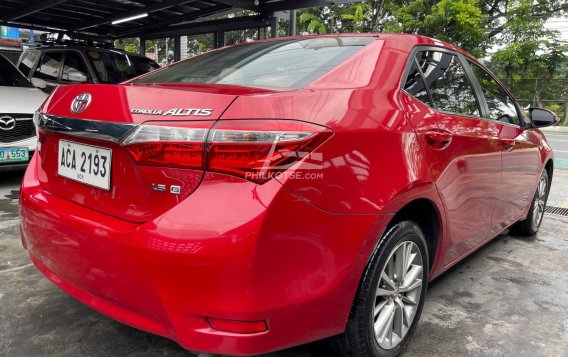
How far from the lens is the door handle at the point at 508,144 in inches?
113

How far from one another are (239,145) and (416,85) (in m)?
1.06

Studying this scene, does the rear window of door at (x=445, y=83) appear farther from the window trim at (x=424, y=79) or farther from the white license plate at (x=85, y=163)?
the white license plate at (x=85, y=163)

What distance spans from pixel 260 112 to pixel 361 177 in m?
0.42

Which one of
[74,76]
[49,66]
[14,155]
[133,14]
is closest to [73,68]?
[74,76]

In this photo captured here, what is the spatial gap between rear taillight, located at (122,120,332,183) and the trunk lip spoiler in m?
0.16

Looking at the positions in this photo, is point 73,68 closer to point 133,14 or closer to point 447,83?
point 133,14

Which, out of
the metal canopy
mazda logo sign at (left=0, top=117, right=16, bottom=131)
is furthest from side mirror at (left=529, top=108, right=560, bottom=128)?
mazda logo sign at (left=0, top=117, right=16, bottom=131)

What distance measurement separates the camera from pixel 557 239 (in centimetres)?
414

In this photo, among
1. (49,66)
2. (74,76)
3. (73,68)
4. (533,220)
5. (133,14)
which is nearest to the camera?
(533,220)

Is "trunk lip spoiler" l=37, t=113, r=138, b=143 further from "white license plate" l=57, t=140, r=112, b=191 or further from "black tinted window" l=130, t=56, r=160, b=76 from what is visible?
"black tinted window" l=130, t=56, r=160, b=76

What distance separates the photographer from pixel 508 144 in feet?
9.69

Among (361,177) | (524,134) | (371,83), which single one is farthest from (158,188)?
(524,134)

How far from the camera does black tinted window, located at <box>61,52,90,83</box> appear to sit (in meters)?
6.88

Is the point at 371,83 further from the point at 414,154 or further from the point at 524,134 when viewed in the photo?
the point at 524,134
